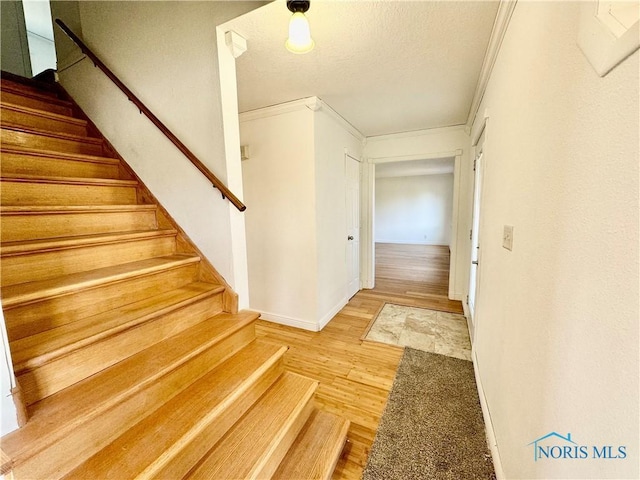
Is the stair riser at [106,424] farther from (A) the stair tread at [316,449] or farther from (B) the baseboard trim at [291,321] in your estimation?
(B) the baseboard trim at [291,321]

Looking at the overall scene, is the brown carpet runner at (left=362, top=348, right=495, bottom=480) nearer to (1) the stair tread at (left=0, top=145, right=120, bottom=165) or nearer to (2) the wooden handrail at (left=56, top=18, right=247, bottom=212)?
(2) the wooden handrail at (left=56, top=18, right=247, bottom=212)

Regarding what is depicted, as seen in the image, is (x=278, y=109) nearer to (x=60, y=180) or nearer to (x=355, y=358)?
(x=60, y=180)

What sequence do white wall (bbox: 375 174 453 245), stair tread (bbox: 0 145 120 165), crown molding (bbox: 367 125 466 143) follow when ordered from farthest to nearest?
1. white wall (bbox: 375 174 453 245)
2. crown molding (bbox: 367 125 466 143)
3. stair tread (bbox: 0 145 120 165)

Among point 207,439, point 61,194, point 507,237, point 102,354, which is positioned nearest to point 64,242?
point 61,194

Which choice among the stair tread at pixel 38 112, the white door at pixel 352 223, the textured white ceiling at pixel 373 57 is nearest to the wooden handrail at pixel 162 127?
the stair tread at pixel 38 112

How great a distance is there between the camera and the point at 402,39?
166 cm

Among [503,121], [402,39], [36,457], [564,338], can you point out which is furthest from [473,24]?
[36,457]

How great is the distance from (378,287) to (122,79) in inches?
158

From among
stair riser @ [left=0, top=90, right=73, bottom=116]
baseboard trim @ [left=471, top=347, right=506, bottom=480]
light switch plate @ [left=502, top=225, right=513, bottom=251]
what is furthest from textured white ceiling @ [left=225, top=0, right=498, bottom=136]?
baseboard trim @ [left=471, top=347, right=506, bottom=480]

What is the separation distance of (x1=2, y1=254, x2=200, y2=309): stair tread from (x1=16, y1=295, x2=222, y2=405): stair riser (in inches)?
11.9

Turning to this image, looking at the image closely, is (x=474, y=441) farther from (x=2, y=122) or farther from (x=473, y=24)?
(x=2, y=122)

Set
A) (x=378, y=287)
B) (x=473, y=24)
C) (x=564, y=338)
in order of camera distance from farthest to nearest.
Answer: (x=378, y=287) → (x=473, y=24) → (x=564, y=338)

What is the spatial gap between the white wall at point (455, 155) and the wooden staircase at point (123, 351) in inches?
114

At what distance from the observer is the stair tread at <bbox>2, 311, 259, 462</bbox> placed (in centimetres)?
78
